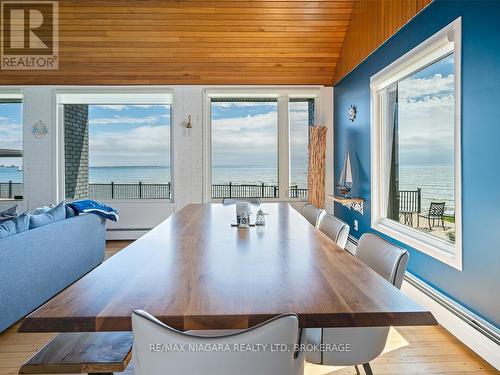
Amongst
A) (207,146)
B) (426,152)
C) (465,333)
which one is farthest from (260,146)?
(465,333)

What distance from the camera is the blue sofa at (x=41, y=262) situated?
2389 millimetres

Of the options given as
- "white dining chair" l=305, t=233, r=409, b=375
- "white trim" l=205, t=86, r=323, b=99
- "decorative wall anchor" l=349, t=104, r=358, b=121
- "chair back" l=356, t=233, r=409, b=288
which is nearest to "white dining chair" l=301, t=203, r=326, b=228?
"chair back" l=356, t=233, r=409, b=288

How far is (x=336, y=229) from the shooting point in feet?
6.83

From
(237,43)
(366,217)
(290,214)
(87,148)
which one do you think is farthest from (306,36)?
(87,148)

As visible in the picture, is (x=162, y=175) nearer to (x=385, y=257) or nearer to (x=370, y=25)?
(x=370, y=25)

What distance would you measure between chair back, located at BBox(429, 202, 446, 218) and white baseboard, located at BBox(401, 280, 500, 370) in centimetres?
66

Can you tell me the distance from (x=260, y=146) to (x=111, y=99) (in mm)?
2650

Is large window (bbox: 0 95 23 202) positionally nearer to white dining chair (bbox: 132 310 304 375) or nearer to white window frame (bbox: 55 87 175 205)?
white window frame (bbox: 55 87 175 205)

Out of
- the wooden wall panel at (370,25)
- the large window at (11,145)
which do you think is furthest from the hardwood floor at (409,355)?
the large window at (11,145)

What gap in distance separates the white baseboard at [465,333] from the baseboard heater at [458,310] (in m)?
0.02

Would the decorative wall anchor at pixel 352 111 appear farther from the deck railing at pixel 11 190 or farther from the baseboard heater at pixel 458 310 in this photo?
the deck railing at pixel 11 190

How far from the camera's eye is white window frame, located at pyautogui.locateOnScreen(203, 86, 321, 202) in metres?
5.63

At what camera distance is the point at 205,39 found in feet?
15.9

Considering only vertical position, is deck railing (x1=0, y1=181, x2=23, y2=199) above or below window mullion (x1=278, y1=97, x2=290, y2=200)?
below
